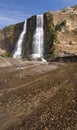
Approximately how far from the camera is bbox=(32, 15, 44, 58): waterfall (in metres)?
91.4

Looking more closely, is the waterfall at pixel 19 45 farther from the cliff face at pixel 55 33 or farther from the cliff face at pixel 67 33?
the cliff face at pixel 67 33

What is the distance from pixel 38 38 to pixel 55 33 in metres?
5.09

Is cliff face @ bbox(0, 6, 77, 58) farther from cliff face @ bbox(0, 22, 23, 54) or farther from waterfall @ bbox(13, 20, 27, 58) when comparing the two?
waterfall @ bbox(13, 20, 27, 58)

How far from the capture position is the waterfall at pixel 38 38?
9142 centimetres

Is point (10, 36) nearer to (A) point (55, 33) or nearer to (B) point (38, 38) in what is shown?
(B) point (38, 38)

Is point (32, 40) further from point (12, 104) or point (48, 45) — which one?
point (12, 104)

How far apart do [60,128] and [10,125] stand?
2742 millimetres

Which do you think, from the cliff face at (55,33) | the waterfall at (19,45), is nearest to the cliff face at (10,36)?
the cliff face at (55,33)

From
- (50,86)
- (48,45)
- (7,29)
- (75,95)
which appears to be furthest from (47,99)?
(7,29)

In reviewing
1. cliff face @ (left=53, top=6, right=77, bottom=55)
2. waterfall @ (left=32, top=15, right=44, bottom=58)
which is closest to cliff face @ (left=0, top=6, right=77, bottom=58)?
cliff face @ (left=53, top=6, right=77, bottom=55)

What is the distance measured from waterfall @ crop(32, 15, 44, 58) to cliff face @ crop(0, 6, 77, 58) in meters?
1.11

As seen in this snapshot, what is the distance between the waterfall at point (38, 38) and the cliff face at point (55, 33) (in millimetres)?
1105

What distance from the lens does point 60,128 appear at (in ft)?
49.6

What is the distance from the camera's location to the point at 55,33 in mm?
93188
